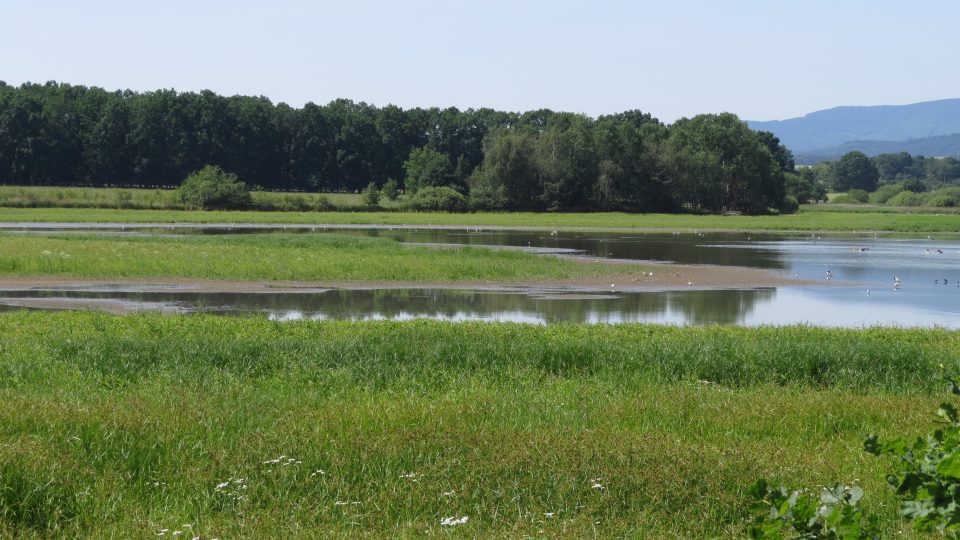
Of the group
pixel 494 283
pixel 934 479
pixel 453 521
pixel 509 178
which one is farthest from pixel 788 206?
pixel 934 479

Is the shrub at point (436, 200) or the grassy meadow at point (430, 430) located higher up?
the grassy meadow at point (430, 430)

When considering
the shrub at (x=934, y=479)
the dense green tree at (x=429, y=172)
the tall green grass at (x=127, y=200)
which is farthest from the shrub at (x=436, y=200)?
the shrub at (x=934, y=479)

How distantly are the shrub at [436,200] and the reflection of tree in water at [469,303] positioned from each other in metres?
83.7

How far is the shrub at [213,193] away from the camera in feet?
355

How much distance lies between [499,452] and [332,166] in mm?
139572

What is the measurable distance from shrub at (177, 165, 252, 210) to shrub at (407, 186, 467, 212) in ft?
64.4

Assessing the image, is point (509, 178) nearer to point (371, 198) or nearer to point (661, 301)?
point (371, 198)

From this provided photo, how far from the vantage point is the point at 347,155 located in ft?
481

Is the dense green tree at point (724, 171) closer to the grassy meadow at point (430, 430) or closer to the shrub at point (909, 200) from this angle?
the shrub at point (909, 200)

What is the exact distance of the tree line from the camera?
409 feet

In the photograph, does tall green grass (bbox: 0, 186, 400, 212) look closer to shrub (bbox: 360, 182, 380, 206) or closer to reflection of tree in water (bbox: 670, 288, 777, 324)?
shrub (bbox: 360, 182, 380, 206)

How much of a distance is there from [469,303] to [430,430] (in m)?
22.4

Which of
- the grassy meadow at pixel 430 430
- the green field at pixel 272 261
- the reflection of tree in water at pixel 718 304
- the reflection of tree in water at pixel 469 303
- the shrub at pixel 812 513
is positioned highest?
the shrub at pixel 812 513

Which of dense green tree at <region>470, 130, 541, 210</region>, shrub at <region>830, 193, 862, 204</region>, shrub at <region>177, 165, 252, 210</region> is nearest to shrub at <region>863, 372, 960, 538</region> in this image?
shrub at <region>177, 165, 252, 210</region>
